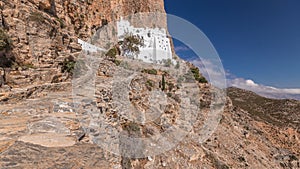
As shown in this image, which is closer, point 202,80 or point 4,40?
point 4,40

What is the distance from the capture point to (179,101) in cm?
1297

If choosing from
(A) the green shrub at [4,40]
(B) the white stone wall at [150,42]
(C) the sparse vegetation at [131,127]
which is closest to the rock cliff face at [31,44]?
(A) the green shrub at [4,40]

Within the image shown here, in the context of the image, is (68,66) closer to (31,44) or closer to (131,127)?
(31,44)

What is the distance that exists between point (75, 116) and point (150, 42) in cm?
2749

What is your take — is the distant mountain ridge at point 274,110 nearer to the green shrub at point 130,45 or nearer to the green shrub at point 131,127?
the green shrub at point 130,45

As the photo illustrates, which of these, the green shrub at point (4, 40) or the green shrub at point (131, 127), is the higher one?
the green shrub at point (4, 40)

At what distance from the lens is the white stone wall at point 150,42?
27250mm

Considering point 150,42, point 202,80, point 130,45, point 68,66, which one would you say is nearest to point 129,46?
point 130,45

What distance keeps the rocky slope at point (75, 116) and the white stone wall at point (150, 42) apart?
7.68 m

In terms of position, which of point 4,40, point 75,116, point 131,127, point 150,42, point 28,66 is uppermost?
point 150,42

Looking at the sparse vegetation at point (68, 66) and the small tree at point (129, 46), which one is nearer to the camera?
the sparse vegetation at point (68, 66)

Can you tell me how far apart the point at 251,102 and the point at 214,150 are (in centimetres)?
2984

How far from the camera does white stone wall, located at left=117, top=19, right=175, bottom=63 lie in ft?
89.4

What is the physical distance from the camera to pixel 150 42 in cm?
3012
